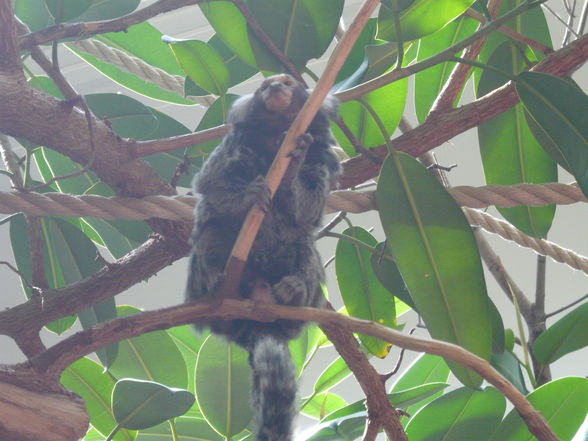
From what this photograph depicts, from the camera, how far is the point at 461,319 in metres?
1.20

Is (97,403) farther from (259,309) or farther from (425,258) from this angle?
(425,258)

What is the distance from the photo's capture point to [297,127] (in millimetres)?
1119

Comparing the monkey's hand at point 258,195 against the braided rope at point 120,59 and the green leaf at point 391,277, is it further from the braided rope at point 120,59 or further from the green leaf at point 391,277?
the braided rope at point 120,59

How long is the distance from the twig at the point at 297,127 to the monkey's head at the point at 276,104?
17.5 inches

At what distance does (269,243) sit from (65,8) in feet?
Result: 2.19

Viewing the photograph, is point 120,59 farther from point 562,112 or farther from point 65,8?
point 562,112

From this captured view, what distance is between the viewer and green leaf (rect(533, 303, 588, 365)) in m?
1.46

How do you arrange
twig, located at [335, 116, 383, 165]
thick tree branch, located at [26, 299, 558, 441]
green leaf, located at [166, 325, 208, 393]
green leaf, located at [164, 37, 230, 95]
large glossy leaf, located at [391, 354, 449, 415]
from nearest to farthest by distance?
Result: thick tree branch, located at [26, 299, 558, 441]
twig, located at [335, 116, 383, 165]
green leaf, located at [164, 37, 230, 95]
large glossy leaf, located at [391, 354, 449, 415]
green leaf, located at [166, 325, 208, 393]

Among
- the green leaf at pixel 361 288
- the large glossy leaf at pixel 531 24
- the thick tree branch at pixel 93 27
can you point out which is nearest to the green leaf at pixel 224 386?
the green leaf at pixel 361 288

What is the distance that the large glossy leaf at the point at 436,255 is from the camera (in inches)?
47.3

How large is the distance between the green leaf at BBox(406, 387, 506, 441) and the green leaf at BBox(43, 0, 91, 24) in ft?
3.75

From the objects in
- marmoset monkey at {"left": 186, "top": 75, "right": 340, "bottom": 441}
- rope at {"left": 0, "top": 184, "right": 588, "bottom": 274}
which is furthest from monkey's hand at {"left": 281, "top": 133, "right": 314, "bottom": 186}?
rope at {"left": 0, "top": 184, "right": 588, "bottom": 274}

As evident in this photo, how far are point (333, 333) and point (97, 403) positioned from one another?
0.67 meters

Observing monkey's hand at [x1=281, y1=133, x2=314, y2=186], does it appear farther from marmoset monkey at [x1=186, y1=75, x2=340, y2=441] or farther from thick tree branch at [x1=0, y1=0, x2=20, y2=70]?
thick tree branch at [x1=0, y1=0, x2=20, y2=70]
